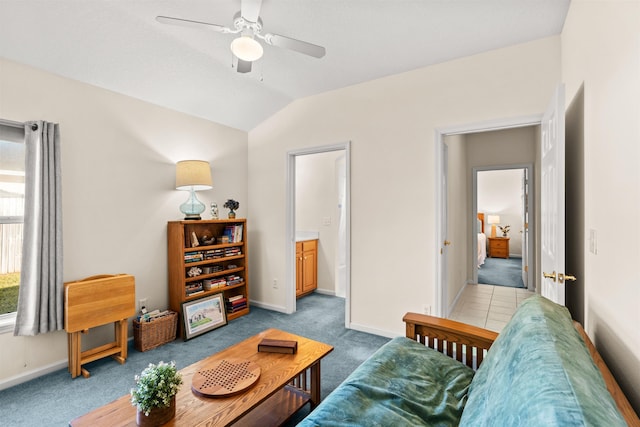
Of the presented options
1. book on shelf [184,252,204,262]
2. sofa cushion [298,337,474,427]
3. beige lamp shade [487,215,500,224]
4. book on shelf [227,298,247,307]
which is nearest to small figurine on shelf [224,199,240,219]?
book on shelf [184,252,204,262]

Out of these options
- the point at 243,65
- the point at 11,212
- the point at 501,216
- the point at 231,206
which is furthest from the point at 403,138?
the point at 501,216

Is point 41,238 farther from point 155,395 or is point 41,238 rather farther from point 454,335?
point 454,335

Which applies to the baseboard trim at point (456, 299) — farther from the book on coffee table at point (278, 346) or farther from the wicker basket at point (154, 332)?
the wicker basket at point (154, 332)

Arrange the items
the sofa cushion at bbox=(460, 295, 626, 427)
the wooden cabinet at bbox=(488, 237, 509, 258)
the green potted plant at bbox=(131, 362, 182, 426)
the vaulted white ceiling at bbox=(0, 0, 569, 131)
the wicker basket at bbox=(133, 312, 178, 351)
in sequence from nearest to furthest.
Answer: the sofa cushion at bbox=(460, 295, 626, 427) → the green potted plant at bbox=(131, 362, 182, 426) → the vaulted white ceiling at bbox=(0, 0, 569, 131) → the wicker basket at bbox=(133, 312, 178, 351) → the wooden cabinet at bbox=(488, 237, 509, 258)

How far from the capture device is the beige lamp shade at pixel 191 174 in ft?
10.2

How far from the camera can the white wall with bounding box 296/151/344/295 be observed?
4.68 metres

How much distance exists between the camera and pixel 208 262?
340 centimetres

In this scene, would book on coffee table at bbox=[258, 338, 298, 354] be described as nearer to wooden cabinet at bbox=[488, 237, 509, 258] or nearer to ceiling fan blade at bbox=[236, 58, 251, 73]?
ceiling fan blade at bbox=[236, 58, 251, 73]

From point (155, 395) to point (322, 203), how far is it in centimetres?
371

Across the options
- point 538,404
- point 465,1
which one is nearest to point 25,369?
point 538,404

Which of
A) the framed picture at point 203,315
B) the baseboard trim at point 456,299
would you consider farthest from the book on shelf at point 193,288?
the baseboard trim at point 456,299

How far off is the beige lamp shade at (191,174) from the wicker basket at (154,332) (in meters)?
1.29

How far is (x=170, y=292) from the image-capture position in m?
3.28

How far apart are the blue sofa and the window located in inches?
107
